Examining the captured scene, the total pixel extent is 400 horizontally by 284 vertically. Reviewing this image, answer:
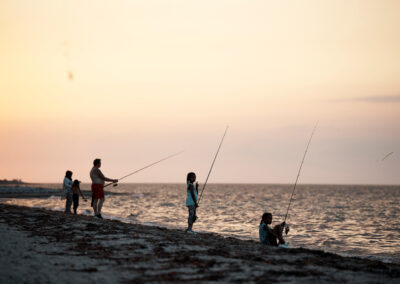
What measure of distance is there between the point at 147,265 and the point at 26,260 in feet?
6.75

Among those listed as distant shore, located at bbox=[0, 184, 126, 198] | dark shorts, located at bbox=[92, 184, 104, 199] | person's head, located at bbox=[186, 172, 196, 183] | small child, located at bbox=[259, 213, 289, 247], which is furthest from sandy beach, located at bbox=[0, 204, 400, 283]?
distant shore, located at bbox=[0, 184, 126, 198]

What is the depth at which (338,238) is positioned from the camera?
20.2 m

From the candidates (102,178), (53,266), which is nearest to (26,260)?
(53,266)

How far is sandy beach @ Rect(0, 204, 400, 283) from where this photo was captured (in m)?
6.79

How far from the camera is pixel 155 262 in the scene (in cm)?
776

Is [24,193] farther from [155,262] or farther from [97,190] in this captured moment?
[155,262]

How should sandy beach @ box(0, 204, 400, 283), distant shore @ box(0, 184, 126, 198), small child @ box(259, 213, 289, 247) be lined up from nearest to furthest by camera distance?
sandy beach @ box(0, 204, 400, 283), small child @ box(259, 213, 289, 247), distant shore @ box(0, 184, 126, 198)

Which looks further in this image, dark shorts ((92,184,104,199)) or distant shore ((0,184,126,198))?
distant shore ((0,184,126,198))

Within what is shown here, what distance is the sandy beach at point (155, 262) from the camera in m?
6.79

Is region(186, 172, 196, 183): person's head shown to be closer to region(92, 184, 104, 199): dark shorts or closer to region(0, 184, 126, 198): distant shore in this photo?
A: region(92, 184, 104, 199): dark shorts

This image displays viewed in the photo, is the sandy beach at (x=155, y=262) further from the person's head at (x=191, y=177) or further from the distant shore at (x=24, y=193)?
the distant shore at (x=24, y=193)

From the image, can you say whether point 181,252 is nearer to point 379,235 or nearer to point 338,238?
point 338,238

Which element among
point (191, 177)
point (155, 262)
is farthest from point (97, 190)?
point (155, 262)

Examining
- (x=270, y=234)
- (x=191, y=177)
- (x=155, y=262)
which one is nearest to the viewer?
(x=155, y=262)
